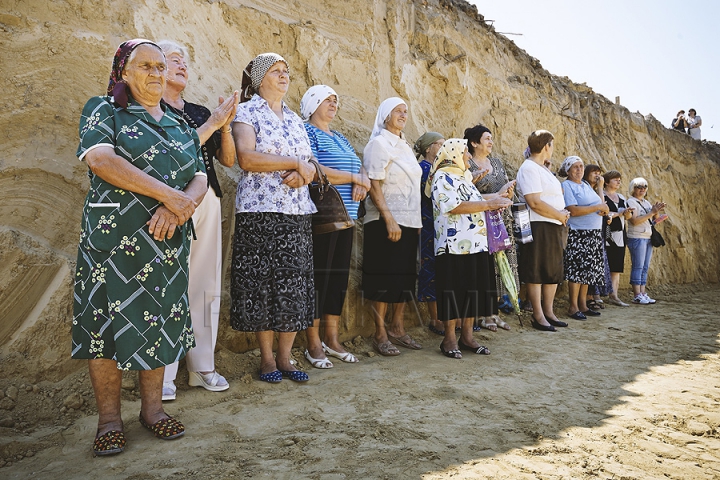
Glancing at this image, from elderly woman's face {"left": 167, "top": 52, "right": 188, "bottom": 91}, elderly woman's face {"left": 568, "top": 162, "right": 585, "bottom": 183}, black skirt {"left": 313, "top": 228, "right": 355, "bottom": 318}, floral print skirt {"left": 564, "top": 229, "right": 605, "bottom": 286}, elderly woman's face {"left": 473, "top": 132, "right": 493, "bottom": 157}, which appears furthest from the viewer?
elderly woman's face {"left": 568, "top": 162, "right": 585, "bottom": 183}

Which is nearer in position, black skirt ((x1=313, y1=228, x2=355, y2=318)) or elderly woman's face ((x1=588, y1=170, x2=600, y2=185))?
black skirt ((x1=313, y1=228, x2=355, y2=318))

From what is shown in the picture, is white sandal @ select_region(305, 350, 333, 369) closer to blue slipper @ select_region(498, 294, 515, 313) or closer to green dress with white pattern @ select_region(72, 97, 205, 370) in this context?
green dress with white pattern @ select_region(72, 97, 205, 370)

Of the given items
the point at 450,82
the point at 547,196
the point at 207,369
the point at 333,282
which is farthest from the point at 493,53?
the point at 207,369

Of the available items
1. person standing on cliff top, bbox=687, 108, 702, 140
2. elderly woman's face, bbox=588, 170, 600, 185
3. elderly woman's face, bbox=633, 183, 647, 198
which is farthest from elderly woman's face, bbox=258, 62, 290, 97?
person standing on cliff top, bbox=687, 108, 702, 140

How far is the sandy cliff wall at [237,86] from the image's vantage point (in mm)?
2834

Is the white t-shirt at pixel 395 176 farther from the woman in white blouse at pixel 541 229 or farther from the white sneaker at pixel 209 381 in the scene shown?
the white sneaker at pixel 209 381

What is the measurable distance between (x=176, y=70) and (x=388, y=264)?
6.58 ft

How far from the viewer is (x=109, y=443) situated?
2170mm

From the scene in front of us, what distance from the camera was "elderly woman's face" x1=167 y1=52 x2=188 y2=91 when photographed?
2.92 m

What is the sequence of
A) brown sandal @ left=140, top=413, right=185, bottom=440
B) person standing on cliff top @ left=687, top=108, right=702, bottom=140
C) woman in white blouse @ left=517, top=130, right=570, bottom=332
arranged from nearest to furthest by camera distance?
brown sandal @ left=140, top=413, right=185, bottom=440 → woman in white blouse @ left=517, top=130, right=570, bottom=332 → person standing on cliff top @ left=687, top=108, right=702, bottom=140

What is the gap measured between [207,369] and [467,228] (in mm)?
2130

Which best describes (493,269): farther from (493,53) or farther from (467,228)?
(493,53)

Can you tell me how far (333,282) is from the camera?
145 inches

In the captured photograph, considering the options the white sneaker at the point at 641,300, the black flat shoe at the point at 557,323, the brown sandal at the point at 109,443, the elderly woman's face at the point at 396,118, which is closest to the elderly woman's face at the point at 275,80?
the elderly woman's face at the point at 396,118
